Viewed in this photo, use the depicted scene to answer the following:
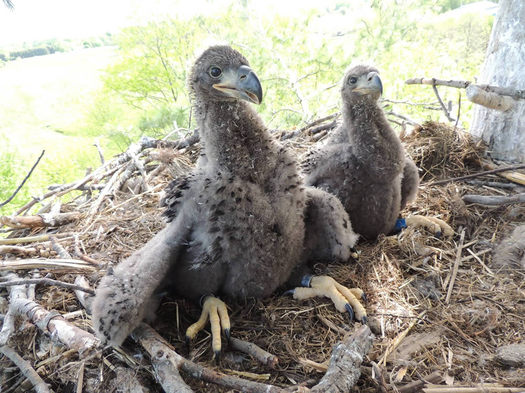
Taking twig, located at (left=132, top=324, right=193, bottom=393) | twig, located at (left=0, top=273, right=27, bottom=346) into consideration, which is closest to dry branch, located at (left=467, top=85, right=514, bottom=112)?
twig, located at (left=132, top=324, right=193, bottom=393)

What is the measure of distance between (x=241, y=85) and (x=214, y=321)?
4.17 ft

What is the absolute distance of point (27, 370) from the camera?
6.29ft

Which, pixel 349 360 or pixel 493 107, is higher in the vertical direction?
pixel 493 107

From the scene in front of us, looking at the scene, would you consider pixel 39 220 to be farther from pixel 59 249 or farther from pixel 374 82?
pixel 374 82

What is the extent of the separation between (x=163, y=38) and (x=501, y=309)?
17.6 m

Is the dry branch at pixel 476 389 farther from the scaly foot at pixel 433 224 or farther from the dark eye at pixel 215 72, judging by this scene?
the dark eye at pixel 215 72

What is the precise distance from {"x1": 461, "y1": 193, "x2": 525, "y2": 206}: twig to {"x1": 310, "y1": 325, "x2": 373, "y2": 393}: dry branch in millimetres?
1892

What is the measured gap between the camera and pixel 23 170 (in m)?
13.4

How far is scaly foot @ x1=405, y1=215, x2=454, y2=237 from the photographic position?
286 cm

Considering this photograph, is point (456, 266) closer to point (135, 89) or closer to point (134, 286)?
point (134, 286)

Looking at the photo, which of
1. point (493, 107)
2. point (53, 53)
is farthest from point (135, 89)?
point (493, 107)

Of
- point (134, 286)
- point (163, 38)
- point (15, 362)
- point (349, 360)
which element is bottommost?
point (15, 362)

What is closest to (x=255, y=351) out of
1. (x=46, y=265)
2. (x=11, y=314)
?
(x=11, y=314)

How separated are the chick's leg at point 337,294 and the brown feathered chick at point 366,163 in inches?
27.0
